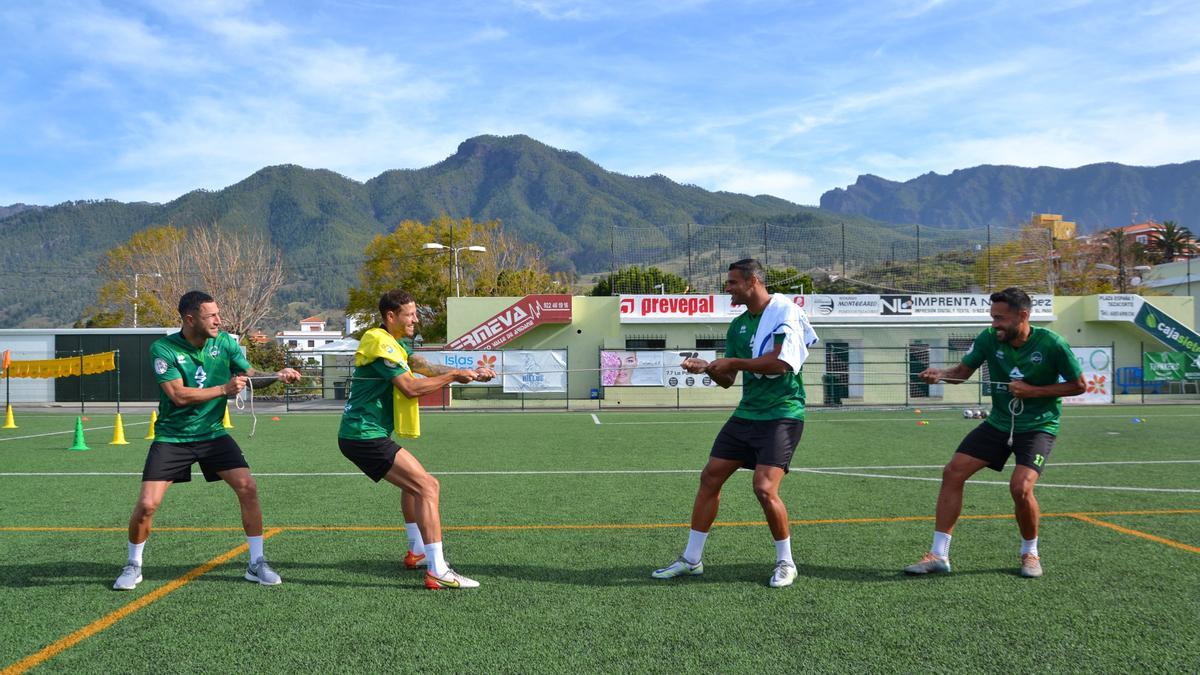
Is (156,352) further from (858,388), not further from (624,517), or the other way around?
(858,388)

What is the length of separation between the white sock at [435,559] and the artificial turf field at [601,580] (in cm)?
16

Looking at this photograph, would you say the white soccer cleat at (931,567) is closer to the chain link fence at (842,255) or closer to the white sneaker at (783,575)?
the white sneaker at (783,575)

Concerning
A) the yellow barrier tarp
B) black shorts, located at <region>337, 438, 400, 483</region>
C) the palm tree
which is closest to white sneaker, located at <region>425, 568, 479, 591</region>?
black shorts, located at <region>337, 438, 400, 483</region>

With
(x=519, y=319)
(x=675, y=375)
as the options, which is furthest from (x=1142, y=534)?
(x=519, y=319)

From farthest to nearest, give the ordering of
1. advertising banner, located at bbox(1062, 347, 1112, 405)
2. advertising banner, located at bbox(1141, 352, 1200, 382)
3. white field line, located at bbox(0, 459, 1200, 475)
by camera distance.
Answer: advertising banner, located at bbox(1141, 352, 1200, 382) < advertising banner, located at bbox(1062, 347, 1112, 405) < white field line, located at bbox(0, 459, 1200, 475)

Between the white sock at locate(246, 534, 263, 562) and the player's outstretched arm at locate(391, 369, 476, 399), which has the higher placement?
the player's outstretched arm at locate(391, 369, 476, 399)

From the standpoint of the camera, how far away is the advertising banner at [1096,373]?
25.5 metres

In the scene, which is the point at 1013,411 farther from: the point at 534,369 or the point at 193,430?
the point at 534,369

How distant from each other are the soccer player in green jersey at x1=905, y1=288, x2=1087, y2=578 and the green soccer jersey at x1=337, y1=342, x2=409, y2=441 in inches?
145

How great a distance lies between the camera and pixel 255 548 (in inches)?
222

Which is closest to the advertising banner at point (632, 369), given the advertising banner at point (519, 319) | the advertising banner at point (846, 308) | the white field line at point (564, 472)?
the advertising banner at point (846, 308)

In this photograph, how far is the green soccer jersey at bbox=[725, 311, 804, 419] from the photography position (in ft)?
17.9

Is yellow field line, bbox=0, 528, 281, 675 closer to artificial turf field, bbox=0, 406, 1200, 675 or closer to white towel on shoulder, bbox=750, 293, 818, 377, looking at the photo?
artificial turf field, bbox=0, 406, 1200, 675

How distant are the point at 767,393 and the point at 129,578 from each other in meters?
4.33
